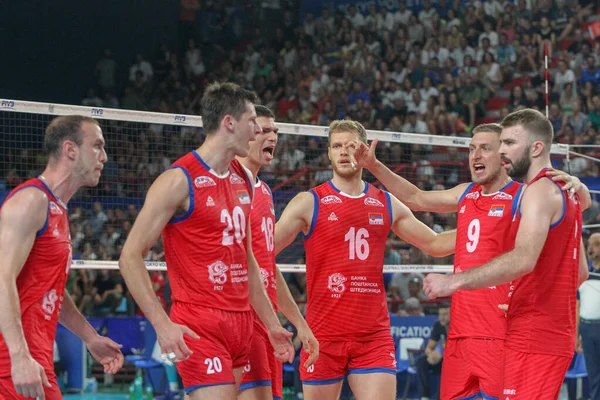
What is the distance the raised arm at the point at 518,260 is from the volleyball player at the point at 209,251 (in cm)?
117

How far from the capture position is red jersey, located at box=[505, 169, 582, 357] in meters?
6.05

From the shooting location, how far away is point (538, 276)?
611cm

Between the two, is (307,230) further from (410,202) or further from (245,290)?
(245,290)

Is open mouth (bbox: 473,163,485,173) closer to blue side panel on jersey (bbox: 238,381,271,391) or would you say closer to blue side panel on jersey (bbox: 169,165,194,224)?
blue side panel on jersey (bbox: 238,381,271,391)

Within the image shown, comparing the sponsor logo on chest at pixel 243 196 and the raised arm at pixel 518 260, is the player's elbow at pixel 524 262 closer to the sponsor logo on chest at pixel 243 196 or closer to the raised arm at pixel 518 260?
the raised arm at pixel 518 260

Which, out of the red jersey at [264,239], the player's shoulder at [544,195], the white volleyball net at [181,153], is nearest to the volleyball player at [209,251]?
the red jersey at [264,239]

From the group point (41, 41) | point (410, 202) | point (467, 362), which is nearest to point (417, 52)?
point (41, 41)

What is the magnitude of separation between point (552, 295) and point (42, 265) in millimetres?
3468

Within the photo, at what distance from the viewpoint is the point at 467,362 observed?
275 inches

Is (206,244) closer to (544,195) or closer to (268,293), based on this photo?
(268,293)

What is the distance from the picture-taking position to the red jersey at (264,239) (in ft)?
23.0

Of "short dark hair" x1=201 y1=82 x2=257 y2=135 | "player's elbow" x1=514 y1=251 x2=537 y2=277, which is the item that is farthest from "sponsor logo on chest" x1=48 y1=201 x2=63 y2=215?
"player's elbow" x1=514 y1=251 x2=537 y2=277

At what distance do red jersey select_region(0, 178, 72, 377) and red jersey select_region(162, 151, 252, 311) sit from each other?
71 centimetres

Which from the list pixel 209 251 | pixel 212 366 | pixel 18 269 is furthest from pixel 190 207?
pixel 18 269
